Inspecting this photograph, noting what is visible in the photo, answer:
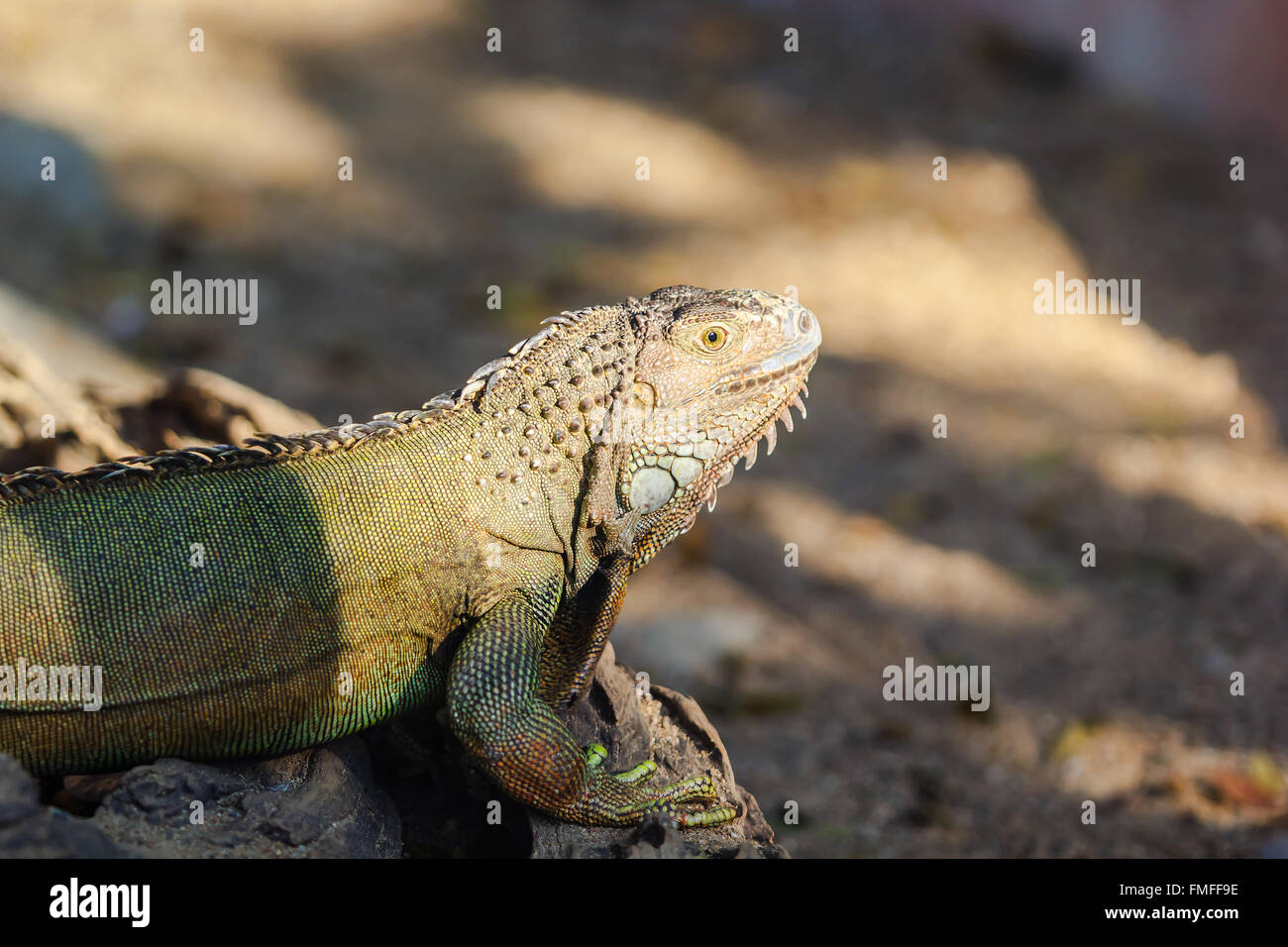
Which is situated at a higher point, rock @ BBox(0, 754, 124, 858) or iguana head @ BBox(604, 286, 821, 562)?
iguana head @ BBox(604, 286, 821, 562)

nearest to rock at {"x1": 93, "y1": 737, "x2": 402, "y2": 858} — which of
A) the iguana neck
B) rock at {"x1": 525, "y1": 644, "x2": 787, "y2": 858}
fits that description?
rock at {"x1": 525, "y1": 644, "x2": 787, "y2": 858}

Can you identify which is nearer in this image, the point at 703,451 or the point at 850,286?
the point at 703,451

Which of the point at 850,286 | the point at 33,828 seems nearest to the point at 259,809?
the point at 33,828

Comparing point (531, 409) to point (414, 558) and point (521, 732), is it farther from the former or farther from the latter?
point (521, 732)

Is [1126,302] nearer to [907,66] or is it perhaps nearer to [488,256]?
[907,66]

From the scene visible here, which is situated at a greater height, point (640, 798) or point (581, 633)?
point (581, 633)

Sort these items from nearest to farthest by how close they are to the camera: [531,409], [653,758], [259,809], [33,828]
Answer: [33,828] → [259,809] → [531,409] → [653,758]

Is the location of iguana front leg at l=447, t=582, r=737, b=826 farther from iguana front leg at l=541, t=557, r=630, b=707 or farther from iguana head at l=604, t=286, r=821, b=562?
iguana head at l=604, t=286, r=821, b=562

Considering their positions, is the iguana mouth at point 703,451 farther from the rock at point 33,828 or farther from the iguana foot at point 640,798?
the rock at point 33,828
